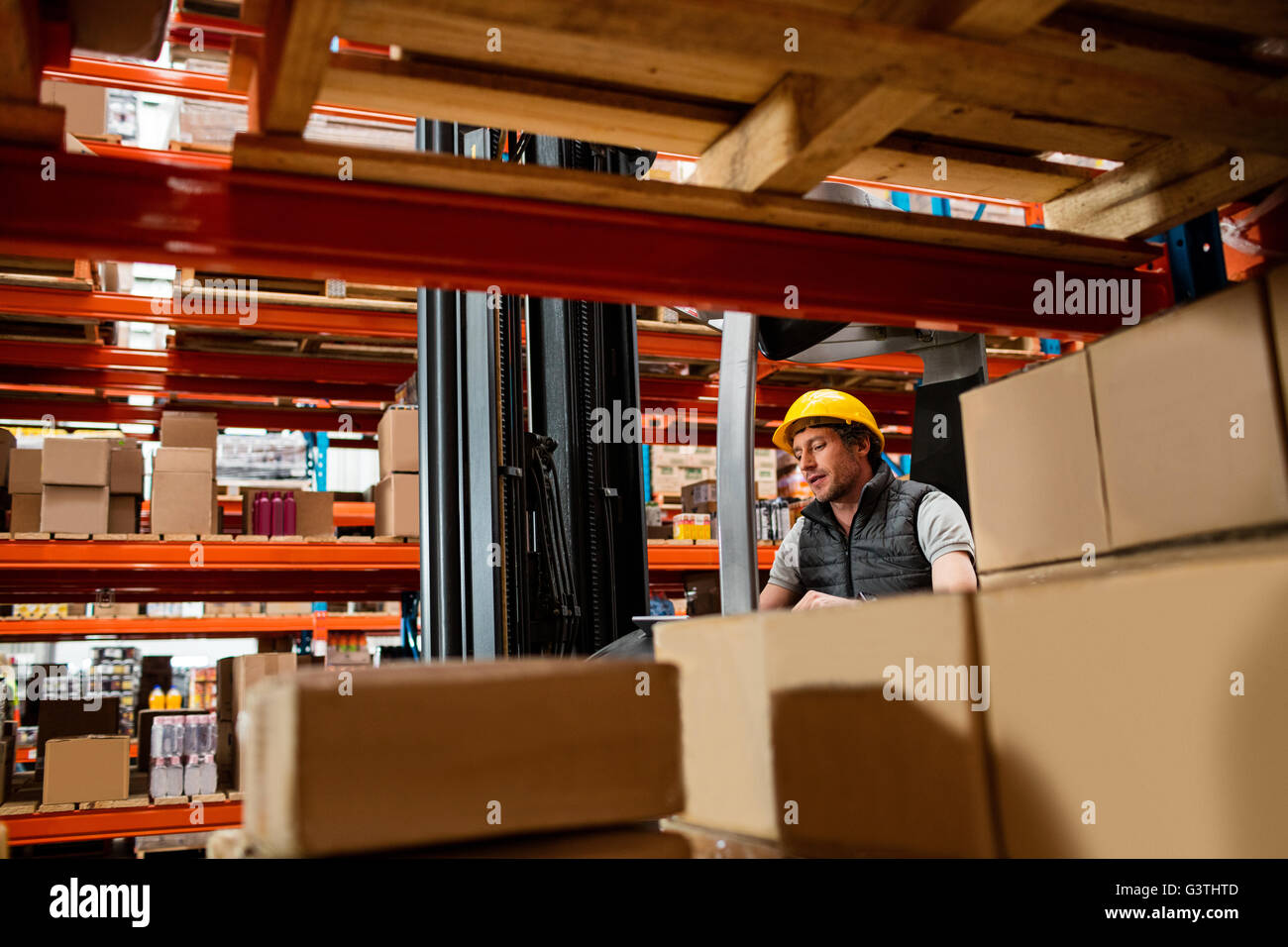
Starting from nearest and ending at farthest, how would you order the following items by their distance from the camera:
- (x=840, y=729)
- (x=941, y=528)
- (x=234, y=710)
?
(x=840, y=729), (x=941, y=528), (x=234, y=710)

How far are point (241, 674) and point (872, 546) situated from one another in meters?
3.79

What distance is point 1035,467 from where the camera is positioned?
192cm

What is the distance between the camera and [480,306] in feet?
12.4

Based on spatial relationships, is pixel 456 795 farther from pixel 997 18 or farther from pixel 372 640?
pixel 372 640

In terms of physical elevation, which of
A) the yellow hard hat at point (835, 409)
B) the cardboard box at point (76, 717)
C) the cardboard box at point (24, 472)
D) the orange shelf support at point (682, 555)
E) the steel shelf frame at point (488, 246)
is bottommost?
the cardboard box at point (76, 717)

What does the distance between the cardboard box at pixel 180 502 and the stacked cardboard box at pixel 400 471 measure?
0.95 m

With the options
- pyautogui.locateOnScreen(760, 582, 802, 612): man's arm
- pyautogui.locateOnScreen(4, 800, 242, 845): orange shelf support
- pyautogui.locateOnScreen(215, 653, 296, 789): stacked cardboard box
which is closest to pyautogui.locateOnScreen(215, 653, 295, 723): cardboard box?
pyautogui.locateOnScreen(215, 653, 296, 789): stacked cardboard box

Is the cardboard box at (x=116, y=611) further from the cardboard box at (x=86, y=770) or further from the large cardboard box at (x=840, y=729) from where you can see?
the large cardboard box at (x=840, y=729)

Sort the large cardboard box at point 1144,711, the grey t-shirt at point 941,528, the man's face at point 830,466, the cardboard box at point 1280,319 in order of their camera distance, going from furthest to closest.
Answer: the man's face at point 830,466 < the grey t-shirt at point 941,528 < the cardboard box at point 1280,319 < the large cardboard box at point 1144,711

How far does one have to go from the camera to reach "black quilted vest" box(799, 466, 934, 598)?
380cm

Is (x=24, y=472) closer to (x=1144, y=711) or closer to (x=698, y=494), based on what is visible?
(x=698, y=494)

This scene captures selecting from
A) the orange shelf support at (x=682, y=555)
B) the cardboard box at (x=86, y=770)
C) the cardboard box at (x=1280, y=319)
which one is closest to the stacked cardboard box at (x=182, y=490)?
the cardboard box at (x=86, y=770)

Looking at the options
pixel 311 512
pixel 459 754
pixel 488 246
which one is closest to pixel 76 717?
pixel 311 512

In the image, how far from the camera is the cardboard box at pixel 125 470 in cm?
571
